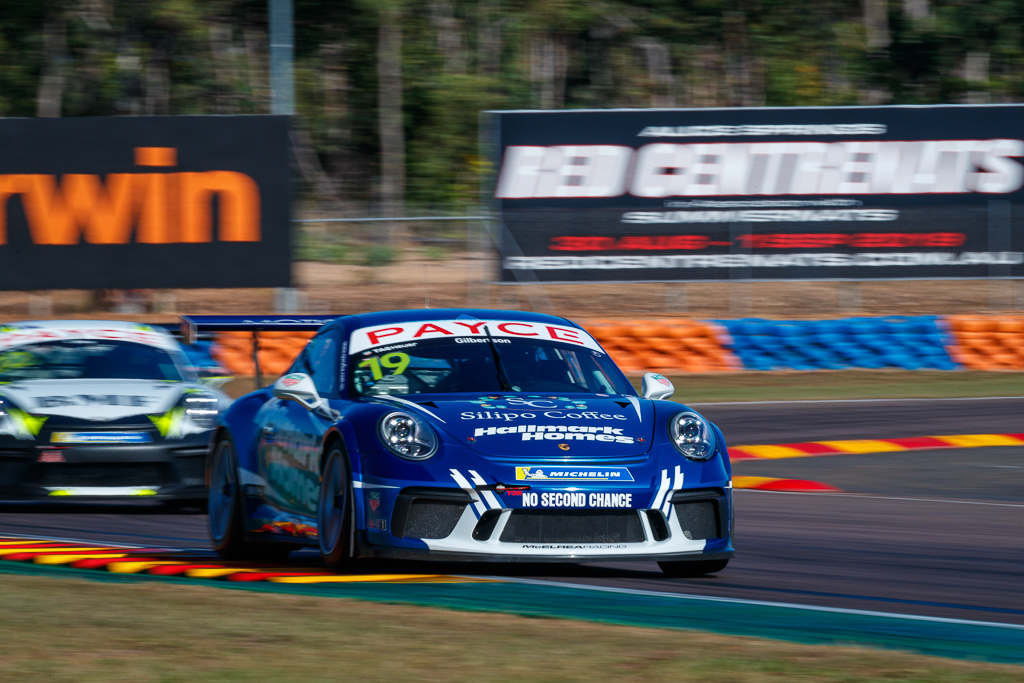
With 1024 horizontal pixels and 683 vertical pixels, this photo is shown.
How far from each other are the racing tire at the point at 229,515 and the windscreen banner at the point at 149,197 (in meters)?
14.7

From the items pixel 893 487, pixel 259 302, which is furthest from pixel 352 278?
pixel 893 487

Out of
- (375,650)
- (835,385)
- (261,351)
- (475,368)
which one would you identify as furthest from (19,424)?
(835,385)

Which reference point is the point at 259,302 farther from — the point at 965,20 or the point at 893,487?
the point at 965,20

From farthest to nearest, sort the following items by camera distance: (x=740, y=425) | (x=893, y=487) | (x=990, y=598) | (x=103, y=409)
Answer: (x=740, y=425) → (x=893, y=487) → (x=103, y=409) → (x=990, y=598)

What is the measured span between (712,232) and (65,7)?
2425 centimetres

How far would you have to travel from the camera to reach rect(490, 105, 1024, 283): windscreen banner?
22266 millimetres

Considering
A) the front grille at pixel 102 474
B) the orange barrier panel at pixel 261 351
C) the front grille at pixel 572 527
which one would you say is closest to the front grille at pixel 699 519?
the front grille at pixel 572 527

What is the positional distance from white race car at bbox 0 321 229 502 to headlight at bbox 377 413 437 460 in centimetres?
350

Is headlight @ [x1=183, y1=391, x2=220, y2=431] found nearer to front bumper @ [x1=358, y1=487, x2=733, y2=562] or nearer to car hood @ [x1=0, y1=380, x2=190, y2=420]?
car hood @ [x1=0, y1=380, x2=190, y2=420]

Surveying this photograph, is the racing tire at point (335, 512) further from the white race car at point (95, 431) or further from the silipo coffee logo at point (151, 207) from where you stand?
the silipo coffee logo at point (151, 207)

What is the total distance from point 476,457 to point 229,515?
5.66 ft

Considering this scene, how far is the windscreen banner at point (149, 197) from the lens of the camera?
2231 centimetres

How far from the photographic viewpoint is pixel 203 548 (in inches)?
310

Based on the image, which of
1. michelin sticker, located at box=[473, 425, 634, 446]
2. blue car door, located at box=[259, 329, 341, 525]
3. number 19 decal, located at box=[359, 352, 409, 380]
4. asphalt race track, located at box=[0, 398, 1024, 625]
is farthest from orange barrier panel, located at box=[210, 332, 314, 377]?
michelin sticker, located at box=[473, 425, 634, 446]
